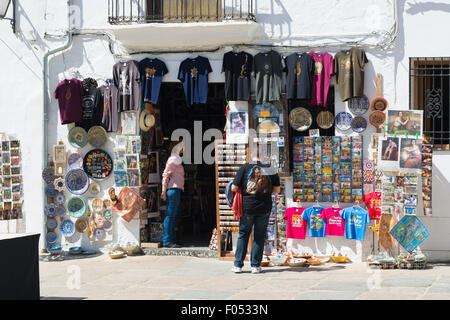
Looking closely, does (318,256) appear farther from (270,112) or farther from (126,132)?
(126,132)

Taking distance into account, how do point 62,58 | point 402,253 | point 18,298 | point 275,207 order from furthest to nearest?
1. point 62,58
2. point 275,207
3. point 402,253
4. point 18,298

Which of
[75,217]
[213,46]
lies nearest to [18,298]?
[75,217]

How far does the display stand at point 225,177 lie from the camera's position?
1159 centimetres

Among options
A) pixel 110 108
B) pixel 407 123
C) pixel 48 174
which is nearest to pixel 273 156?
pixel 407 123

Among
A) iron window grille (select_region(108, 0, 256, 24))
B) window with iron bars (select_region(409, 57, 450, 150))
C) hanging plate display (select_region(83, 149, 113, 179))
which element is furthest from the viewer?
hanging plate display (select_region(83, 149, 113, 179))

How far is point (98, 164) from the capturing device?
1223cm

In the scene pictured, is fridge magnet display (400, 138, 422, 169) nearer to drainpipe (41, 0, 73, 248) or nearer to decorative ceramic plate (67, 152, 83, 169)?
decorative ceramic plate (67, 152, 83, 169)

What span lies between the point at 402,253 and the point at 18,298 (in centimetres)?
595

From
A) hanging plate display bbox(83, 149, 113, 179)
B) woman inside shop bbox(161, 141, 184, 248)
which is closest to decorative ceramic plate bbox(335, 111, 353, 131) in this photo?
woman inside shop bbox(161, 141, 184, 248)

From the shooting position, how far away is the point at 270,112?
11.7m

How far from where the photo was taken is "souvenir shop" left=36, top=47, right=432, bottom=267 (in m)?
10.8

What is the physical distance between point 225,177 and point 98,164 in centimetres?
225

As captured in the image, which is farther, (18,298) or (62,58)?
(62,58)

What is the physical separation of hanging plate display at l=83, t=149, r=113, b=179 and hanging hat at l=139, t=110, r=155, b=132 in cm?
78
